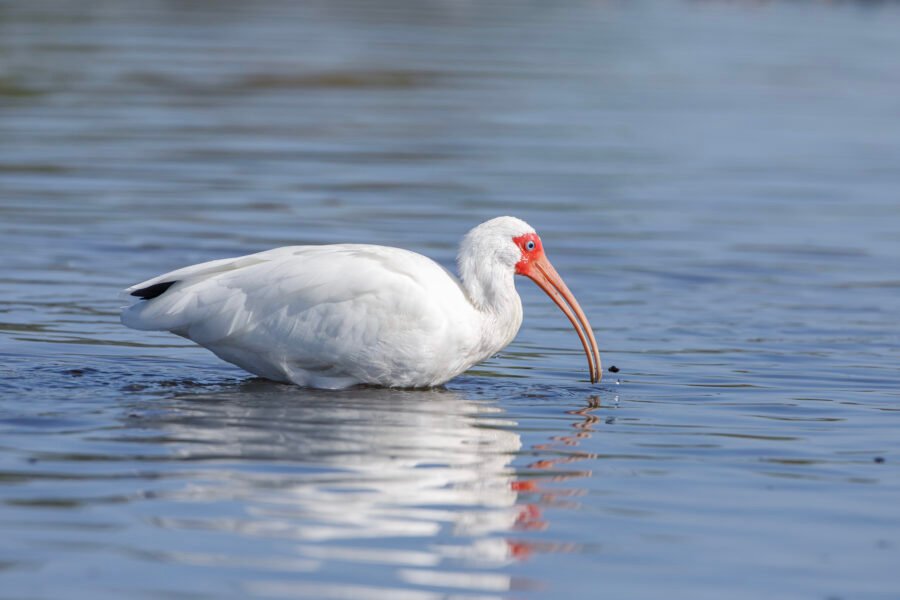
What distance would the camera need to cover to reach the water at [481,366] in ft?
22.1

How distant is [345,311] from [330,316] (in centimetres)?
9

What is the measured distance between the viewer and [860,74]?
30703 millimetres

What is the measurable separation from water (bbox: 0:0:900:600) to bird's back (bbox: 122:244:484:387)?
20 centimetres

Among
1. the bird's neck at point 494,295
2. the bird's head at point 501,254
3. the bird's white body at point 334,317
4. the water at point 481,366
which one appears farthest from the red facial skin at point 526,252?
the water at point 481,366

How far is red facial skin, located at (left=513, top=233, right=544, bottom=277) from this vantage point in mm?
10094

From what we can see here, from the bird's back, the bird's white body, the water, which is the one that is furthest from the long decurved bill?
the bird's back

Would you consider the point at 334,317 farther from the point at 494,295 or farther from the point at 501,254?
the point at 501,254

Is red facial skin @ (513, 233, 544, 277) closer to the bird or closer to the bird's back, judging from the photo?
the bird

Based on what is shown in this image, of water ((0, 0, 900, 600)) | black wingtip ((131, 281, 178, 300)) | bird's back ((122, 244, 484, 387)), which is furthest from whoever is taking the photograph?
black wingtip ((131, 281, 178, 300))

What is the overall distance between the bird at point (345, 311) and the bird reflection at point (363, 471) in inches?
6.9

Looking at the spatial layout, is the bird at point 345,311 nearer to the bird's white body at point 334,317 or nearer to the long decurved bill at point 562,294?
the bird's white body at point 334,317

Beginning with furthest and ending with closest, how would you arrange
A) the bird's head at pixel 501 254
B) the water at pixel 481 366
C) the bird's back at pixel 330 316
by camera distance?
1. the bird's head at pixel 501 254
2. the bird's back at pixel 330 316
3. the water at pixel 481 366

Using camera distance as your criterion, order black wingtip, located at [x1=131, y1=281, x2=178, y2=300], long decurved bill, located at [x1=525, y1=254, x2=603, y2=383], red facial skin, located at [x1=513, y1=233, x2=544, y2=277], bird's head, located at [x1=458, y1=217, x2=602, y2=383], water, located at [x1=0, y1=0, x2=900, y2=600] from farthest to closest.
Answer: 1. long decurved bill, located at [x1=525, y1=254, x2=603, y2=383]
2. red facial skin, located at [x1=513, y1=233, x2=544, y2=277]
3. bird's head, located at [x1=458, y1=217, x2=602, y2=383]
4. black wingtip, located at [x1=131, y1=281, x2=178, y2=300]
5. water, located at [x1=0, y1=0, x2=900, y2=600]

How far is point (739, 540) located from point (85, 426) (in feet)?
11.0
